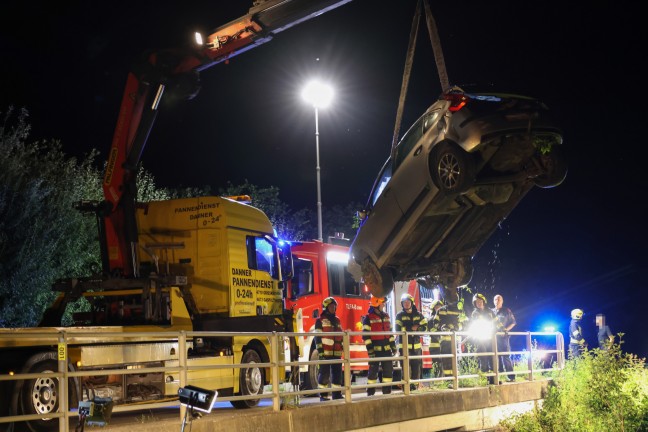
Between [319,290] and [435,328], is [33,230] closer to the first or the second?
[319,290]

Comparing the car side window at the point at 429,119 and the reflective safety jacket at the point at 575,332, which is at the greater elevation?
the car side window at the point at 429,119

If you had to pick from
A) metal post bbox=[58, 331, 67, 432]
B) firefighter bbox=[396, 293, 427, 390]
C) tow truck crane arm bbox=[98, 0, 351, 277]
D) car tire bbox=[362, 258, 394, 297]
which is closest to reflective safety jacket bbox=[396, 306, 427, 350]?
firefighter bbox=[396, 293, 427, 390]

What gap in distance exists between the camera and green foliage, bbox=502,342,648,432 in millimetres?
12555

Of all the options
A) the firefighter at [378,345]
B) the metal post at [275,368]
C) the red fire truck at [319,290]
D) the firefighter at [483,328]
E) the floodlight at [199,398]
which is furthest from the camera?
the red fire truck at [319,290]

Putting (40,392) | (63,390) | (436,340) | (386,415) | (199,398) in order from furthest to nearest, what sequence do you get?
1. (436,340)
2. (386,415)
3. (40,392)
4. (63,390)
5. (199,398)

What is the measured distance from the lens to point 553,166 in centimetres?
1074

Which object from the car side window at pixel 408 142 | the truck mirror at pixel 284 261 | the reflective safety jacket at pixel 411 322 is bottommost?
the reflective safety jacket at pixel 411 322

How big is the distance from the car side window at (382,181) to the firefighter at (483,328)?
351 centimetres

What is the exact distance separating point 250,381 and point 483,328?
15.3ft

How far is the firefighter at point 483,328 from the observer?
552 inches

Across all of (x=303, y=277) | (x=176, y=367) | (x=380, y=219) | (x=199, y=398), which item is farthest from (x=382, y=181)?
(x=199, y=398)

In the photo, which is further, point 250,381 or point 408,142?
point 250,381

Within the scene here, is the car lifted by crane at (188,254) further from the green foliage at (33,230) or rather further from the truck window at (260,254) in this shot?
the green foliage at (33,230)

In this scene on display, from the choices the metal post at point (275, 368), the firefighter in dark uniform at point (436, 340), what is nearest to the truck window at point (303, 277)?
the firefighter in dark uniform at point (436, 340)
